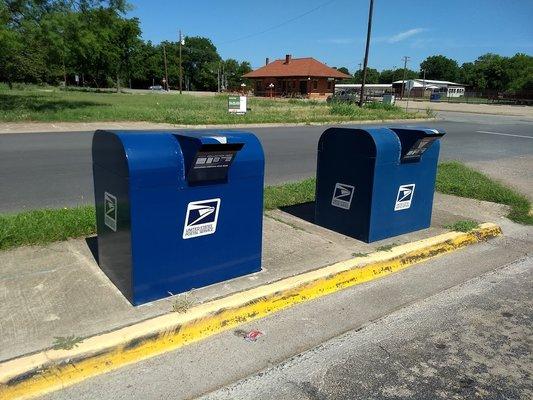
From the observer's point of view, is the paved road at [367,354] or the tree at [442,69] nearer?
the paved road at [367,354]

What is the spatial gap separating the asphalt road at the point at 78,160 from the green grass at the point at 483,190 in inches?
39.5

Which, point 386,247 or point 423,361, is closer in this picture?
point 423,361

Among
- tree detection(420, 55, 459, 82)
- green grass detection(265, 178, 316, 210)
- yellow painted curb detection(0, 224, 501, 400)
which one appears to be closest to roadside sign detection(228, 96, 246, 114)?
green grass detection(265, 178, 316, 210)

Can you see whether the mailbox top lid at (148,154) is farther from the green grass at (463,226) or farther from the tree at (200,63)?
the tree at (200,63)

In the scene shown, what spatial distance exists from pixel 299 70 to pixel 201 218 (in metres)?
69.5

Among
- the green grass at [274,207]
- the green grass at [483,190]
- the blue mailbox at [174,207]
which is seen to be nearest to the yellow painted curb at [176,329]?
the blue mailbox at [174,207]

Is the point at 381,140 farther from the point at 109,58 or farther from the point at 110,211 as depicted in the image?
the point at 109,58

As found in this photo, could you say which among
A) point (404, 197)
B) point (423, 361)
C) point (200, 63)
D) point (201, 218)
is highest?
point (200, 63)

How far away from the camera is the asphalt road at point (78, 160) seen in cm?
717

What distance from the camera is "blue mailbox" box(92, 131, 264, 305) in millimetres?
3344

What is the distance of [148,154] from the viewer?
10.9 feet

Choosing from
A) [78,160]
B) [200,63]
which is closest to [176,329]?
[78,160]

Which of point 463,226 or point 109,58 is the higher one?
point 109,58

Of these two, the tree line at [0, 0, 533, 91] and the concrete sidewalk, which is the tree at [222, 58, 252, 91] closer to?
the tree line at [0, 0, 533, 91]
